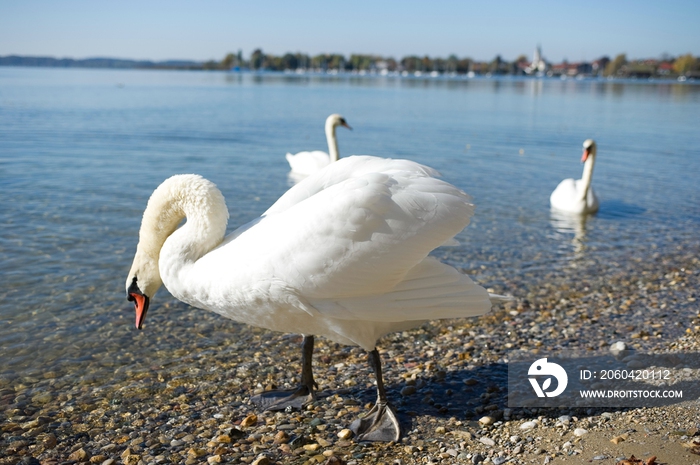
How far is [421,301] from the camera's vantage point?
415 centimetres

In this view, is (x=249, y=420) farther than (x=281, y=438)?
Yes

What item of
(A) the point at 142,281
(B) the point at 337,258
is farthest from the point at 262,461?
(A) the point at 142,281

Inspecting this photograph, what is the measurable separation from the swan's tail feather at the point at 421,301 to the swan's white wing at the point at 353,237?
0.25ft

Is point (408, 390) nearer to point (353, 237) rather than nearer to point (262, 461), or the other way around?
point (262, 461)

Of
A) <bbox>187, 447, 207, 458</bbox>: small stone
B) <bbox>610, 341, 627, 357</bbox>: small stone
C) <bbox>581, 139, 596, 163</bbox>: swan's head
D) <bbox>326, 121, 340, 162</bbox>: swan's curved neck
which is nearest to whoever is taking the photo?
<bbox>187, 447, 207, 458</bbox>: small stone

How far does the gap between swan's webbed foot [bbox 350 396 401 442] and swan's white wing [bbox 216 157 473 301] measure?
Result: 915 millimetres

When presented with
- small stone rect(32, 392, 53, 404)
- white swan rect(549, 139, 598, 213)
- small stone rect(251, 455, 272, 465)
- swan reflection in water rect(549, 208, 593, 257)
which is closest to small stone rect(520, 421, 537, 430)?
small stone rect(251, 455, 272, 465)

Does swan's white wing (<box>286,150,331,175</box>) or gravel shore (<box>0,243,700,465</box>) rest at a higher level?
swan's white wing (<box>286,150,331,175</box>)

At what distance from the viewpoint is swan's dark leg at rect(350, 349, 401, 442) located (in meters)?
4.22

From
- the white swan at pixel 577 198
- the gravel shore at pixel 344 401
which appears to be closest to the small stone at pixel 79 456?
the gravel shore at pixel 344 401

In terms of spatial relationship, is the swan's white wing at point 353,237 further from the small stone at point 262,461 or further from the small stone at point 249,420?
the small stone at point 249,420

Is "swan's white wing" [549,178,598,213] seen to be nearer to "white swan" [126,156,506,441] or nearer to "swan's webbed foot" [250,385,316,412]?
"white swan" [126,156,506,441]

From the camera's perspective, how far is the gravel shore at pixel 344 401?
4008 millimetres

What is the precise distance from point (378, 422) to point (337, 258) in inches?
49.9
